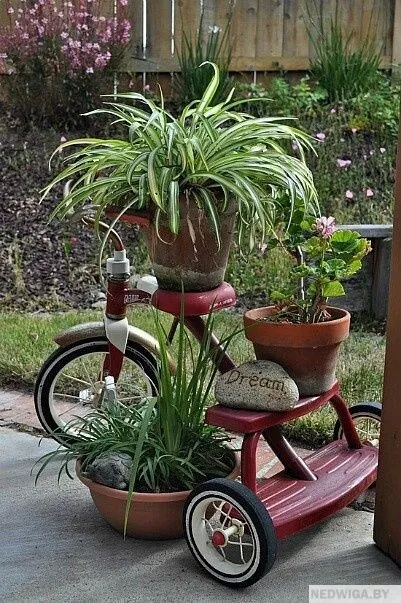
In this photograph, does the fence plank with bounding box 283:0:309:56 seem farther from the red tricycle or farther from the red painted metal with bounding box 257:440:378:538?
the red painted metal with bounding box 257:440:378:538

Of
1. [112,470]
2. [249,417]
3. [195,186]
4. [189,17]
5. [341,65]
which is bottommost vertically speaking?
[112,470]

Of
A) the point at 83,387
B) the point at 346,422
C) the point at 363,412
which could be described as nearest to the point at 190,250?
the point at 346,422

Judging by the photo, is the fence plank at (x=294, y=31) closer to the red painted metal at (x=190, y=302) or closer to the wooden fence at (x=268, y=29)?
the wooden fence at (x=268, y=29)

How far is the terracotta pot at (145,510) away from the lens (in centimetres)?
231

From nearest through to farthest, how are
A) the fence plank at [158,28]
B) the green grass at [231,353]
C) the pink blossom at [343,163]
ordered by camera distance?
the green grass at [231,353] → the pink blossom at [343,163] → the fence plank at [158,28]

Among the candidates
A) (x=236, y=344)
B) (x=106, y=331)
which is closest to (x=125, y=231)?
(x=236, y=344)

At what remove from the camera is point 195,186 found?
7.78 feet

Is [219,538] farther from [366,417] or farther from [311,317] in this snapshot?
[366,417]

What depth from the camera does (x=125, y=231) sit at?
18.9ft

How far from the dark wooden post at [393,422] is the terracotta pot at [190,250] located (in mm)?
515

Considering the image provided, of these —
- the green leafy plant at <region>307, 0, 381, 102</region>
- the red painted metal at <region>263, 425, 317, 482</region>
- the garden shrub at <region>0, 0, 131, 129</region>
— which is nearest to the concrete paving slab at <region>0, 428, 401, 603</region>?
the red painted metal at <region>263, 425, 317, 482</region>

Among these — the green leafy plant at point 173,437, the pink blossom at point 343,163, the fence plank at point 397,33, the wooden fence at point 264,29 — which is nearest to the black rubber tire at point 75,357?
the green leafy plant at point 173,437

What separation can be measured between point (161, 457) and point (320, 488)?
0.48 m

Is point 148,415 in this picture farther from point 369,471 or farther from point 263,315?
point 369,471
